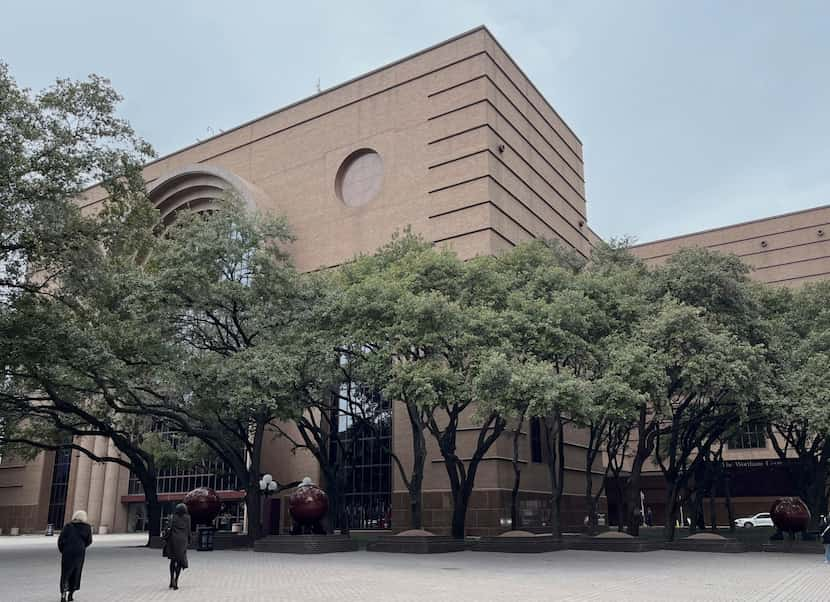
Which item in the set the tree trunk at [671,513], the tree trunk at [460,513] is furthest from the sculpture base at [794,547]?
the tree trunk at [460,513]

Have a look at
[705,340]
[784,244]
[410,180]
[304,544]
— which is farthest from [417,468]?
[784,244]

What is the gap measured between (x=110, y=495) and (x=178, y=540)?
114 feet

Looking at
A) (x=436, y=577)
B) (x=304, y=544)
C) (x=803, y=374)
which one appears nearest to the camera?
(x=436, y=577)

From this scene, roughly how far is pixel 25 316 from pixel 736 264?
2407 centimetres

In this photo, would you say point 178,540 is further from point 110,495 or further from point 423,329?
point 110,495

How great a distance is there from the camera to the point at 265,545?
23359 millimetres

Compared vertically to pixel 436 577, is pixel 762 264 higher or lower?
higher

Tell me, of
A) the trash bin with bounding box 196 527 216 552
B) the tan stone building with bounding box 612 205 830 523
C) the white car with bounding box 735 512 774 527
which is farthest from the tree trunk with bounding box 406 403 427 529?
the white car with bounding box 735 512 774 527

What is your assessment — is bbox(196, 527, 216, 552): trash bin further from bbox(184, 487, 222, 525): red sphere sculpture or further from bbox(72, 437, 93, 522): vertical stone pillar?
bbox(72, 437, 93, 522): vertical stone pillar

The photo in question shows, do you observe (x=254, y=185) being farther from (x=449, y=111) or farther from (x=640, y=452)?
(x=640, y=452)

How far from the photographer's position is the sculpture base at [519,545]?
22734 mm

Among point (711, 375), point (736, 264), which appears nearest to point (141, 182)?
point (711, 375)

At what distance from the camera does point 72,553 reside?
11547 mm

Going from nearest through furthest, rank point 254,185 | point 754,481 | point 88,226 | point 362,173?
point 88,226 → point 362,173 → point 254,185 → point 754,481
